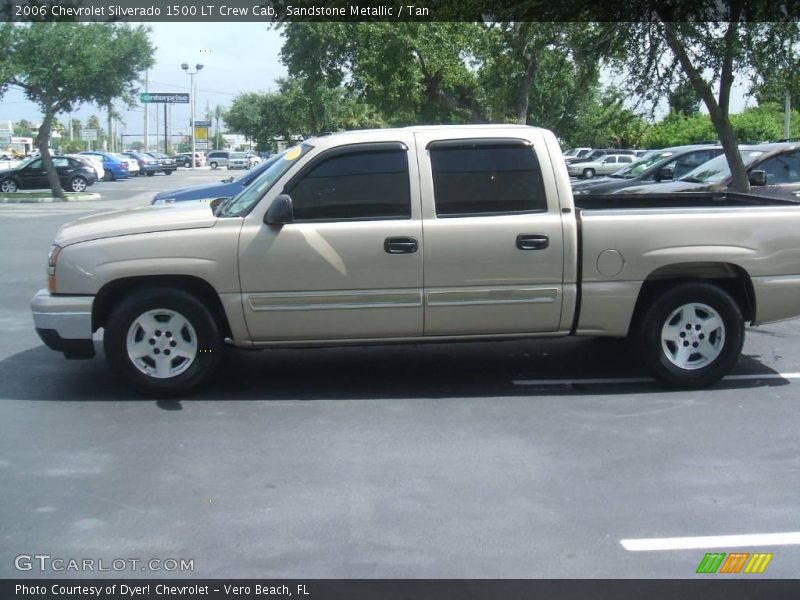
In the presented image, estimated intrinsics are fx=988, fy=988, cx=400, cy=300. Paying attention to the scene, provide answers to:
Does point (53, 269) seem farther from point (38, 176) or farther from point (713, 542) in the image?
point (38, 176)

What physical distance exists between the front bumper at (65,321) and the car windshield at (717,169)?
32.9ft

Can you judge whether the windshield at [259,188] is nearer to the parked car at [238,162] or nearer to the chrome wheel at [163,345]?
the chrome wheel at [163,345]

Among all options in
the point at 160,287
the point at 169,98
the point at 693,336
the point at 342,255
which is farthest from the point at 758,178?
the point at 169,98

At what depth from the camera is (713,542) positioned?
4.70 meters

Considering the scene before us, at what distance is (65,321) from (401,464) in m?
2.76

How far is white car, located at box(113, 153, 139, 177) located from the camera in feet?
171

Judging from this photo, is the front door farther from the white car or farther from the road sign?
the road sign

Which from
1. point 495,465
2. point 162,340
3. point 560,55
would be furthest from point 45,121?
point 495,465

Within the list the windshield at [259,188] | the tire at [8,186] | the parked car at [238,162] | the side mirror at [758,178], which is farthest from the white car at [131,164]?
the windshield at [259,188]

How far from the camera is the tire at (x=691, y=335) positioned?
23.9 ft

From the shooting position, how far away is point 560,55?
14383 mm

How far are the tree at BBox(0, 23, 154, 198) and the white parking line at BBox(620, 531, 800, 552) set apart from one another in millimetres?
27719

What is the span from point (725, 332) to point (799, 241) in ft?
2.84

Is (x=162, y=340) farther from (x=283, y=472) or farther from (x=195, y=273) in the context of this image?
(x=283, y=472)
